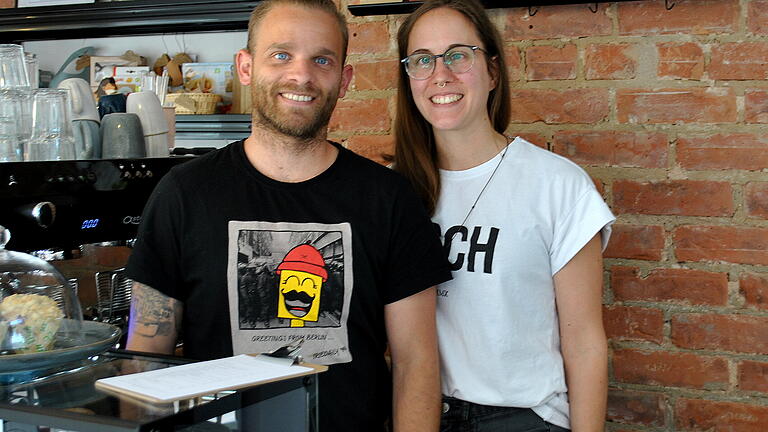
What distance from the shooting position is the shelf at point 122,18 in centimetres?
238

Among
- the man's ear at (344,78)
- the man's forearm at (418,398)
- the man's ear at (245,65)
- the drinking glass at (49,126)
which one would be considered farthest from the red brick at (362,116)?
the man's forearm at (418,398)

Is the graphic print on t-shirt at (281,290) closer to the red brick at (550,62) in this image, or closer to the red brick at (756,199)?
the red brick at (550,62)

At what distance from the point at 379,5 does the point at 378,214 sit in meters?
0.66

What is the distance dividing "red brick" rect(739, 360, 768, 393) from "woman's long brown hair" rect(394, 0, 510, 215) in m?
0.71

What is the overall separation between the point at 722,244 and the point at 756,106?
0.29 meters

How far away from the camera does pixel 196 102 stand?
8.34ft

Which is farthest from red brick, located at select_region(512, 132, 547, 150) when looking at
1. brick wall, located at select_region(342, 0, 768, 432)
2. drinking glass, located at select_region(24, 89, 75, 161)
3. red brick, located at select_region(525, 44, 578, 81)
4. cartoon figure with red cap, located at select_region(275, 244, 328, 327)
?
drinking glass, located at select_region(24, 89, 75, 161)

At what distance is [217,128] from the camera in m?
2.58

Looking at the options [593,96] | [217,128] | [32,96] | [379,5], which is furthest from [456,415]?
[217,128]

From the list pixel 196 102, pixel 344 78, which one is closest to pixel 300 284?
pixel 344 78

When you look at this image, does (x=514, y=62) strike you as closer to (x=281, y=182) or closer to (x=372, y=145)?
(x=372, y=145)

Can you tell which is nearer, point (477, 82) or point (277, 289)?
point (277, 289)

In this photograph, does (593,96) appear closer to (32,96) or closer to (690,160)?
(690,160)

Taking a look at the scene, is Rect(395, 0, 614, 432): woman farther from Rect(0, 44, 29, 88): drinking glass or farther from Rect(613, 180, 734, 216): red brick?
Rect(0, 44, 29, 88): drinking glass
